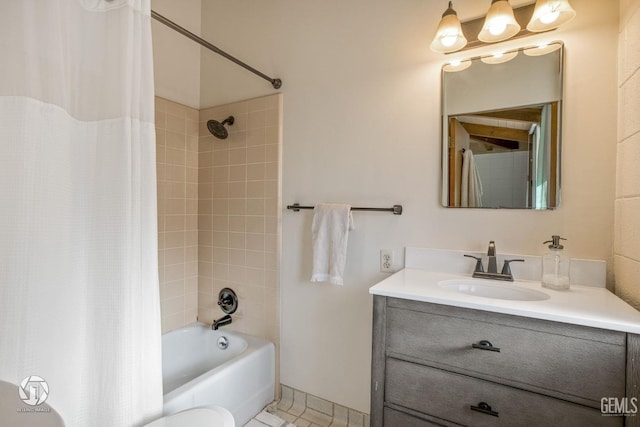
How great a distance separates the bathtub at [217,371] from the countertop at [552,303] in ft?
3.31

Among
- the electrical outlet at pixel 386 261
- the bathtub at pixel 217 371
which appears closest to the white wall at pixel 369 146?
the electrical outlet at pixel 386 261

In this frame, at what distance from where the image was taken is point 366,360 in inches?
64.5

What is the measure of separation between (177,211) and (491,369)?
2.02m

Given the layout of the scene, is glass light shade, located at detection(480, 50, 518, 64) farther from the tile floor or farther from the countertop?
the tile floor

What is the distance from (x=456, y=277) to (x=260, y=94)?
1.61 m

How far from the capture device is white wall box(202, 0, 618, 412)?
46.8 inches

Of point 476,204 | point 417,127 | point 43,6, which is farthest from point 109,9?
point 476,204

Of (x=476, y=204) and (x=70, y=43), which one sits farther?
(x=476, y=204)

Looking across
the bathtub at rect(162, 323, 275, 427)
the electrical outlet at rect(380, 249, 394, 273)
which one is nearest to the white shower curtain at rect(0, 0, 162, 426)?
the bathtub at rect(162, 323, 275, 427)

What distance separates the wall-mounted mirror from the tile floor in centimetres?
130

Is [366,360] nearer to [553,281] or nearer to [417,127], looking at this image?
[553,281]

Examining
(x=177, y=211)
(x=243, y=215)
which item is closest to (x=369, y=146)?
(x=243, y=215)

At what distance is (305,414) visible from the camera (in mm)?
1786

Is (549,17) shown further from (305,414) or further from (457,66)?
(305,414)
